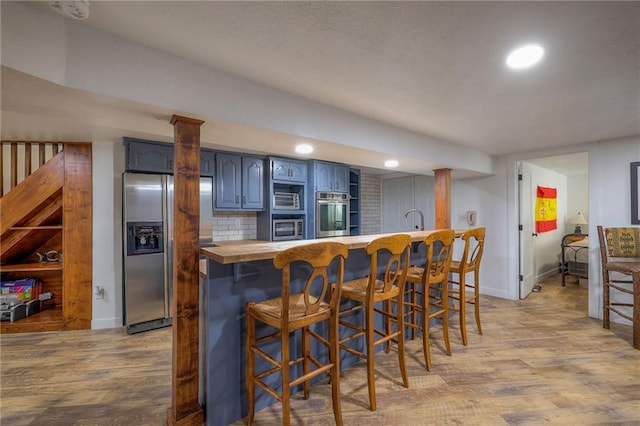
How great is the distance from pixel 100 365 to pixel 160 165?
6.73 feet

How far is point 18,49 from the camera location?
1.24 metres

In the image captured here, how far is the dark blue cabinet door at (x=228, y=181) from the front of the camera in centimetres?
384

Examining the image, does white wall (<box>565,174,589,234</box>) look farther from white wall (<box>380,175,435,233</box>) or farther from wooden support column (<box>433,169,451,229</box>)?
wooden support column (<box>433,169,451,229</box>)

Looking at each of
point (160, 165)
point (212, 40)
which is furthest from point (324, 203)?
point (212, 40)

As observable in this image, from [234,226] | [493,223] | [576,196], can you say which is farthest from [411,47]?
[576,196]

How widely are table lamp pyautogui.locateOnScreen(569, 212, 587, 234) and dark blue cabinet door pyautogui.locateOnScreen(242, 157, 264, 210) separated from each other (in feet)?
21.8

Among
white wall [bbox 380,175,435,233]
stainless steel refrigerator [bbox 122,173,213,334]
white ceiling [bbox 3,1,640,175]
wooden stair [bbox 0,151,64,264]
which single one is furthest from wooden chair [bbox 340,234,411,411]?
white wall [bbox 380,175,435,233]

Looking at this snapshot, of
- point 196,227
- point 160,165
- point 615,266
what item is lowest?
point 615,266

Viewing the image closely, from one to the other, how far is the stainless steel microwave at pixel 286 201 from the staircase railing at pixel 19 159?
2.53m

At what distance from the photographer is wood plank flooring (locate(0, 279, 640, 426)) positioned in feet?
6.13

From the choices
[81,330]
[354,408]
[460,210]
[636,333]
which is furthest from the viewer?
[460,210]

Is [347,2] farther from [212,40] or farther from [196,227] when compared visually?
[196,227]

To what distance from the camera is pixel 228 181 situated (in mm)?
3902

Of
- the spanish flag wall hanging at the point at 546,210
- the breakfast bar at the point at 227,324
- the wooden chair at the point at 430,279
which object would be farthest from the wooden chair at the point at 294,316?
the spanish flag wall hanging at the point at 546,210
